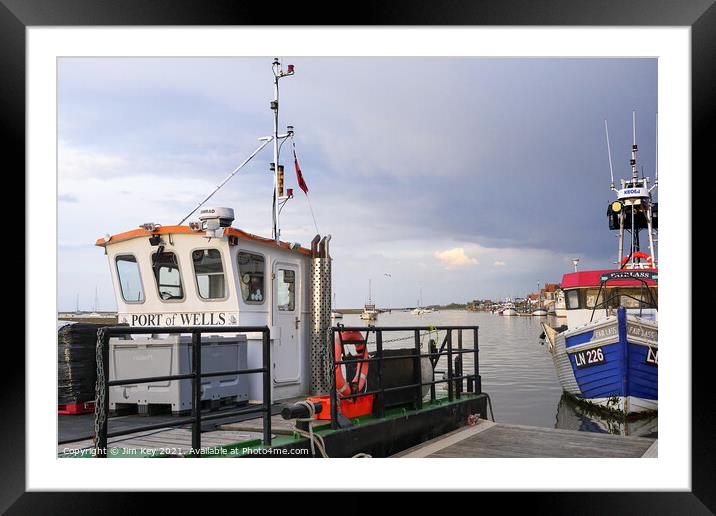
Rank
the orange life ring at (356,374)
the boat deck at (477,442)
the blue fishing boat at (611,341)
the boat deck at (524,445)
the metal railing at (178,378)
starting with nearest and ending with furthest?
1. the metal railing at (178,378)
2. the boat deck at (477,442)
3. the orange life ring at (356,374)
4. the boat deck at (524,445)
5. the blue fishing boat at (611,341)

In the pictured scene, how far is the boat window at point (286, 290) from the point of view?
8.41 m

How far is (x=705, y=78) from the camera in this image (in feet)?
15.4

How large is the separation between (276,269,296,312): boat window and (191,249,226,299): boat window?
0.80 m

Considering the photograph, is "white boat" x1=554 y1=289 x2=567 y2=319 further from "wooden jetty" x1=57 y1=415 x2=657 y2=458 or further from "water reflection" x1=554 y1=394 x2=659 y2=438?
"wooden jetty" x1=57 y1=415 x2=657 y2=458

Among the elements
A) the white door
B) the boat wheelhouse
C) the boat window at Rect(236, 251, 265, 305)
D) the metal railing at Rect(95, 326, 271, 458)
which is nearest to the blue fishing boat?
the white door

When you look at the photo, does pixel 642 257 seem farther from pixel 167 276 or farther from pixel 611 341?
pixel 167 276

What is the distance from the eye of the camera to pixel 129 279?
815 cm

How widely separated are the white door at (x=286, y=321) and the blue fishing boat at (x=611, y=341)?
797 centimetres

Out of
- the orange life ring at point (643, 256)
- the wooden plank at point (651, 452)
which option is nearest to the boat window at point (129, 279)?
the wooden plank at point (651, 452)

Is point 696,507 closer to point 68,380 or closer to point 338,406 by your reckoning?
point 338,406

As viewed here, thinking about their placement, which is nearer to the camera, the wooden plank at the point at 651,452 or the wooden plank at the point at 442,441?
the wooden plank at the point at 442,441

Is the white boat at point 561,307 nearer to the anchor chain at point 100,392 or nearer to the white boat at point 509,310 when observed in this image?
the anchor chain at point 100,392

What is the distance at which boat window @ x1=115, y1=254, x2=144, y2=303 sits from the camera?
26.6 feet

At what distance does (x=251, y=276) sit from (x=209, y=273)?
0.48 metres
